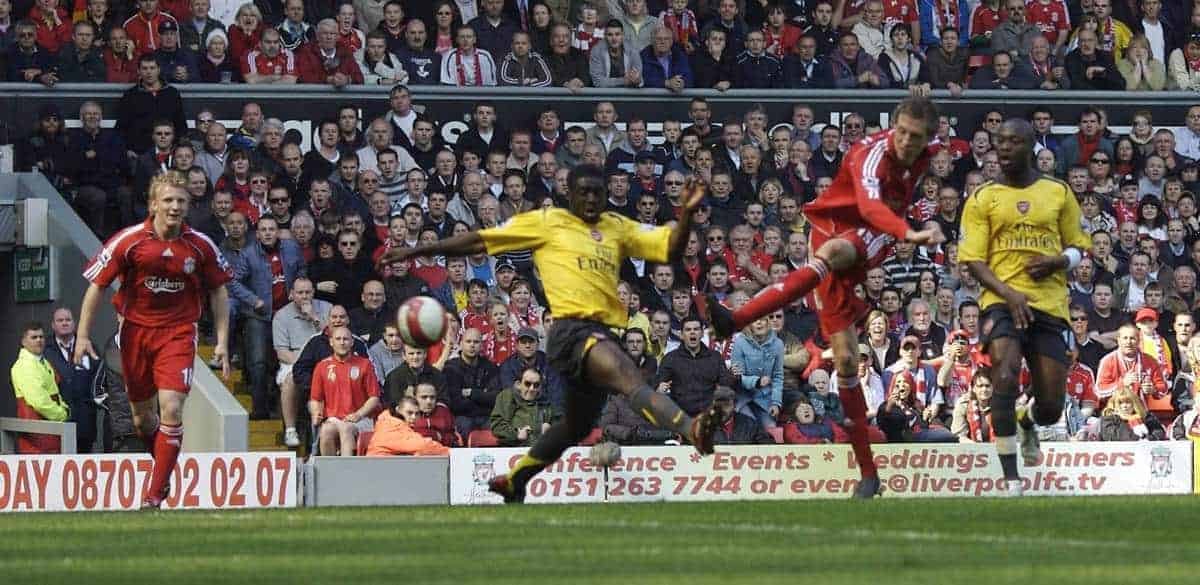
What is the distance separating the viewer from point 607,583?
890 centimetres

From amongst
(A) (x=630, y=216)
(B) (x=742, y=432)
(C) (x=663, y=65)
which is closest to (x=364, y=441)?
(B) (x=742, y=432)

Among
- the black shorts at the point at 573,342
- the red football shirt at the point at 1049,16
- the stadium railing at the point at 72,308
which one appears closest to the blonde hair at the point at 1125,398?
the red football shirt at the point at 1049,16

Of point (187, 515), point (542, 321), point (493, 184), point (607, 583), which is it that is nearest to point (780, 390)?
point (542, 321)

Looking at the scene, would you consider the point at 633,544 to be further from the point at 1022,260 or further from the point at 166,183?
the point at 166,183

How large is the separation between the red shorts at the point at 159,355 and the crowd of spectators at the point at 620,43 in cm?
856

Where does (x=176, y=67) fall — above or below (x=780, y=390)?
above

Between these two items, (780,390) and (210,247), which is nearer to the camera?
(210,247)

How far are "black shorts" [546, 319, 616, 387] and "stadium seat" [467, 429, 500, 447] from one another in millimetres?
6725

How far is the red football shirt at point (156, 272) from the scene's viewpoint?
14.6m

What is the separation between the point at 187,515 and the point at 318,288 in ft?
28.1

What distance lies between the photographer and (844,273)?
14227mm

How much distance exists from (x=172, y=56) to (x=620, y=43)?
4.95 m

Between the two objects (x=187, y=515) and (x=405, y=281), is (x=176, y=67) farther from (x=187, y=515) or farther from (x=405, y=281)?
(x=187, y=515)

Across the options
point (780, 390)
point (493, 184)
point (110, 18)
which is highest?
point (110, 18)
